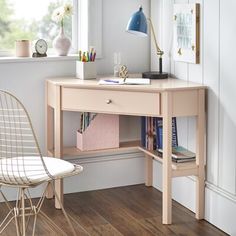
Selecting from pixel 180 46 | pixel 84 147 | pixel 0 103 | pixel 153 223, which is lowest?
Result: pixel 153 223

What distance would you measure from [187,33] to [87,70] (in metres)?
0.66

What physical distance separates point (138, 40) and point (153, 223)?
51.3 inches

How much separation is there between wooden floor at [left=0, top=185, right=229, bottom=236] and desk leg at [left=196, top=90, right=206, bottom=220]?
0.29ft

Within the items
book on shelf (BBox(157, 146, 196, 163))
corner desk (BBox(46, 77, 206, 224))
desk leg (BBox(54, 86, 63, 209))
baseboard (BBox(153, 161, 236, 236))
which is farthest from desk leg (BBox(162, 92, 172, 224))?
desk leg (BBox(54, 86, 63, 209))

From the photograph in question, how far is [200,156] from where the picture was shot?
139 inches

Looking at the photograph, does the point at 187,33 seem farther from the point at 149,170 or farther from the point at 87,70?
the point at 149,170

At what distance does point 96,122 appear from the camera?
3.94 meters

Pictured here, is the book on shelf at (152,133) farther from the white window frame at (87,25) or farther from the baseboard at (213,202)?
the white window frame at (87,25)

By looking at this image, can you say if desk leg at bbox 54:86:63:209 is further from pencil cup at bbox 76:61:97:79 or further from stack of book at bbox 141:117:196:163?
stack of book at bbox 141:117:196:163

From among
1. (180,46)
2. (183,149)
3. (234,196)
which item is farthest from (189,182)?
(180,46)

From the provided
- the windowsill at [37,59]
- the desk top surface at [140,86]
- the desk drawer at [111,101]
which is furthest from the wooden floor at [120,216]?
the windowsill at [37,59]

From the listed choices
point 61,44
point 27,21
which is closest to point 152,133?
point 61,44

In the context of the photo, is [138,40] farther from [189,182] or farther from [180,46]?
[189,182]

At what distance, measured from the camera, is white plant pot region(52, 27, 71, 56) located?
3.98 metres
